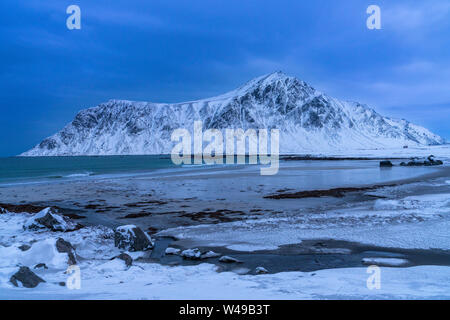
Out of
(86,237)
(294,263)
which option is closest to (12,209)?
(86,237)

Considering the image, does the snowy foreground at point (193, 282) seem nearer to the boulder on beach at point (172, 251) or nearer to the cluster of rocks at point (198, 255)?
the cluster of rocks at point (198, 255)

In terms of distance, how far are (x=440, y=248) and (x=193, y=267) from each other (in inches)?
252

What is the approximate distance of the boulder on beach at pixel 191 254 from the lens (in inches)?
313

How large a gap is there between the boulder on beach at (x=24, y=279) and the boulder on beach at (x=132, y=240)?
304cm

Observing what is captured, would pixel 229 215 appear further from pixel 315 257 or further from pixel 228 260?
pixel 315 257

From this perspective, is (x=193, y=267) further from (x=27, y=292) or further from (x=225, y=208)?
(x=225, y=208)

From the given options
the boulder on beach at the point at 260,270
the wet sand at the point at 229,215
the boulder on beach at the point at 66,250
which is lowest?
the wet sand at the point at 229,215

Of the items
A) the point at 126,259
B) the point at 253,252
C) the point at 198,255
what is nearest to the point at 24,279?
the point at 126,259

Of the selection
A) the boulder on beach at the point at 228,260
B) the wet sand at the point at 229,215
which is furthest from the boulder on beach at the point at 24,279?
the boulder on beach at the point at 228,260

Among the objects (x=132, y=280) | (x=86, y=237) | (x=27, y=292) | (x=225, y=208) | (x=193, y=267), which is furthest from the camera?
(x=225, y=208)

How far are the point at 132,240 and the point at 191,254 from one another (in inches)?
78.0

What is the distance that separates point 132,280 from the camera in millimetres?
6230

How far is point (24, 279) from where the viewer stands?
564cm

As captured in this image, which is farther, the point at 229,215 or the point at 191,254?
the point at 229,215
